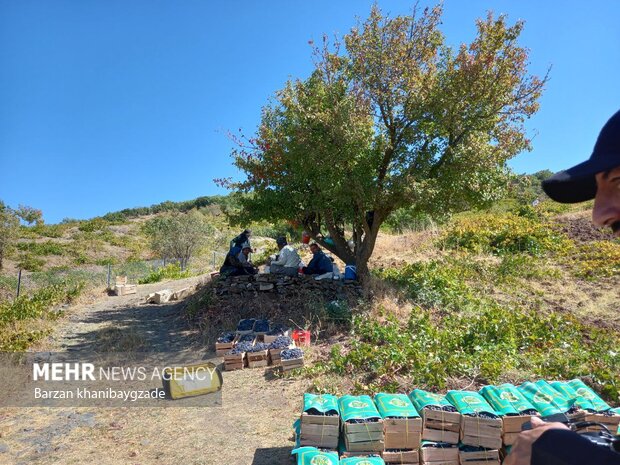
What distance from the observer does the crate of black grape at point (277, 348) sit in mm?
6816

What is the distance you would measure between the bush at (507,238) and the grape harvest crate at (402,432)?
9.94m

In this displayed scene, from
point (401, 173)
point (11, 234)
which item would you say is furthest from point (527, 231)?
point (11, 234)

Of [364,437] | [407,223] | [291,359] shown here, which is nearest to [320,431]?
[364,437]

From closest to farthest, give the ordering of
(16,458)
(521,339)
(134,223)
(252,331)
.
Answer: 1. (16,458)
2. (521,339)
3. (252,331)
4. (134,223)

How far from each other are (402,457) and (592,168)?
11.9 feet


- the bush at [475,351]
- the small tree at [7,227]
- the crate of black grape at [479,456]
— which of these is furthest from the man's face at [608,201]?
the small tree at [7,227]

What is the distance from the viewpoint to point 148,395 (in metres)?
6.01

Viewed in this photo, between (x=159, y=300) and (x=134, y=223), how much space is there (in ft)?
112

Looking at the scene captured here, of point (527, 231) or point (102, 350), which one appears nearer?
point (102, 350)

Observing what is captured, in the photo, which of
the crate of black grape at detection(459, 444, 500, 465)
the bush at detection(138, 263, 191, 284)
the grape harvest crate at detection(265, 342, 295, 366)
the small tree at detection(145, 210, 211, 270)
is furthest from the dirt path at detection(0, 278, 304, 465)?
the small tree at detection(145, 210, 211, 270)

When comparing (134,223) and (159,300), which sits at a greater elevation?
(134,223)

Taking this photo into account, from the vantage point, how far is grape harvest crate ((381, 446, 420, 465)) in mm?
3812

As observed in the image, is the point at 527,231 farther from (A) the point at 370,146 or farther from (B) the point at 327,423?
(B) the point at 327,423

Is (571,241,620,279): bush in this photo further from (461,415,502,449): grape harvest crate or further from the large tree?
(461,415,502,449): grape harvest crate
